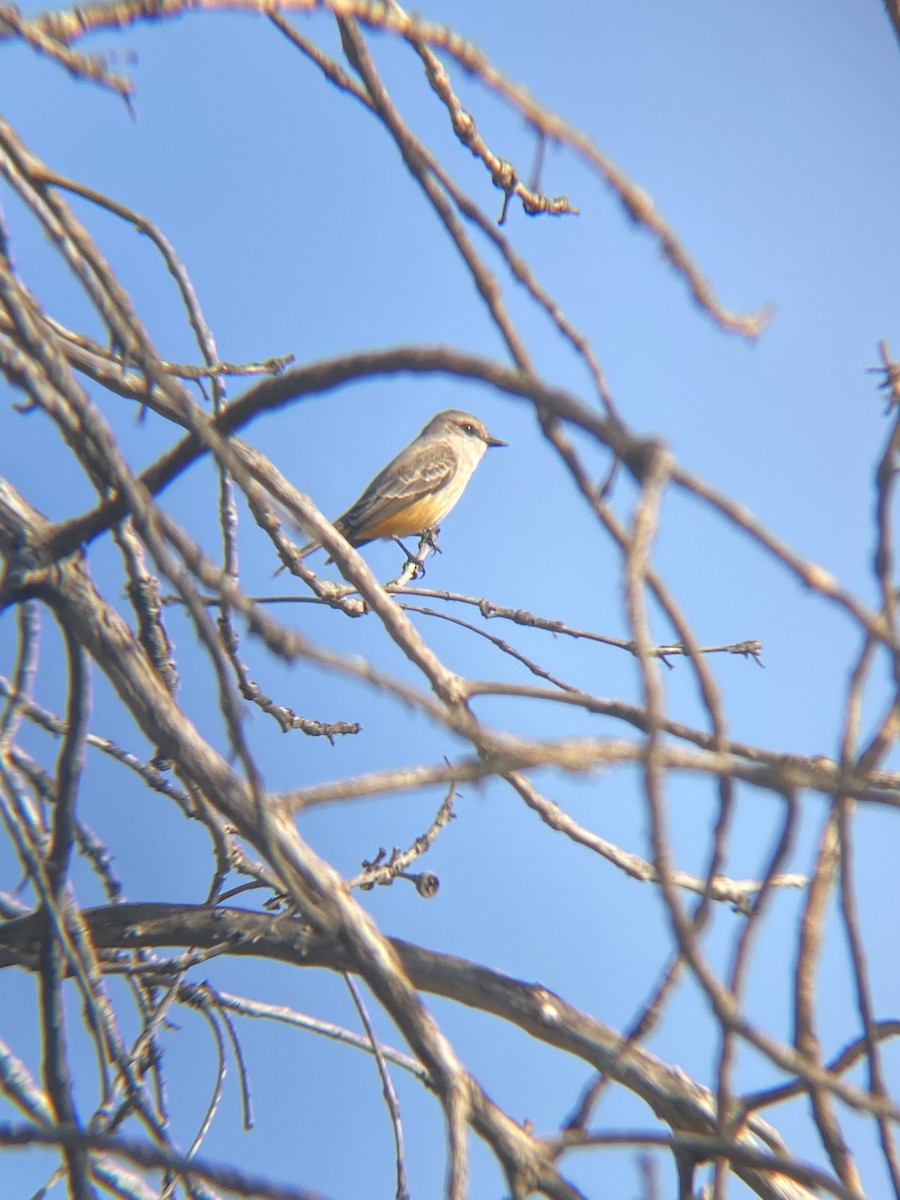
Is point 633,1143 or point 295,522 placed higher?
point 295,522

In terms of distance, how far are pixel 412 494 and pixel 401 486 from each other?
0.09m

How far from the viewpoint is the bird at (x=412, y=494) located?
6742 millimetres

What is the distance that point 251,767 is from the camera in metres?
1.18

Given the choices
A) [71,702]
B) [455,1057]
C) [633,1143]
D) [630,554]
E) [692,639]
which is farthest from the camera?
[71,702]

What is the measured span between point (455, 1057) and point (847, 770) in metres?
0.62

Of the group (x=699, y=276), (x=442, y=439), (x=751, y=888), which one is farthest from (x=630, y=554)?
(x=442, y=439)

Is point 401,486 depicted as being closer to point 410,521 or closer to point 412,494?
point 412,494

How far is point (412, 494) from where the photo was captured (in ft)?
22.2

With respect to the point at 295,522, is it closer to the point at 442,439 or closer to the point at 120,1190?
the point at 120,1190

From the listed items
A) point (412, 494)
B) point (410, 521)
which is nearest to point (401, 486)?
point (412, 494)

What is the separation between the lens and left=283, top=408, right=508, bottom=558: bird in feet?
22.1

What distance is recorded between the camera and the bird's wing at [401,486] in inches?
265

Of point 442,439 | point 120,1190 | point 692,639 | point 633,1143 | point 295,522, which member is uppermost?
point 442,439

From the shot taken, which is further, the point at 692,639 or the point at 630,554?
the point at 692,639
